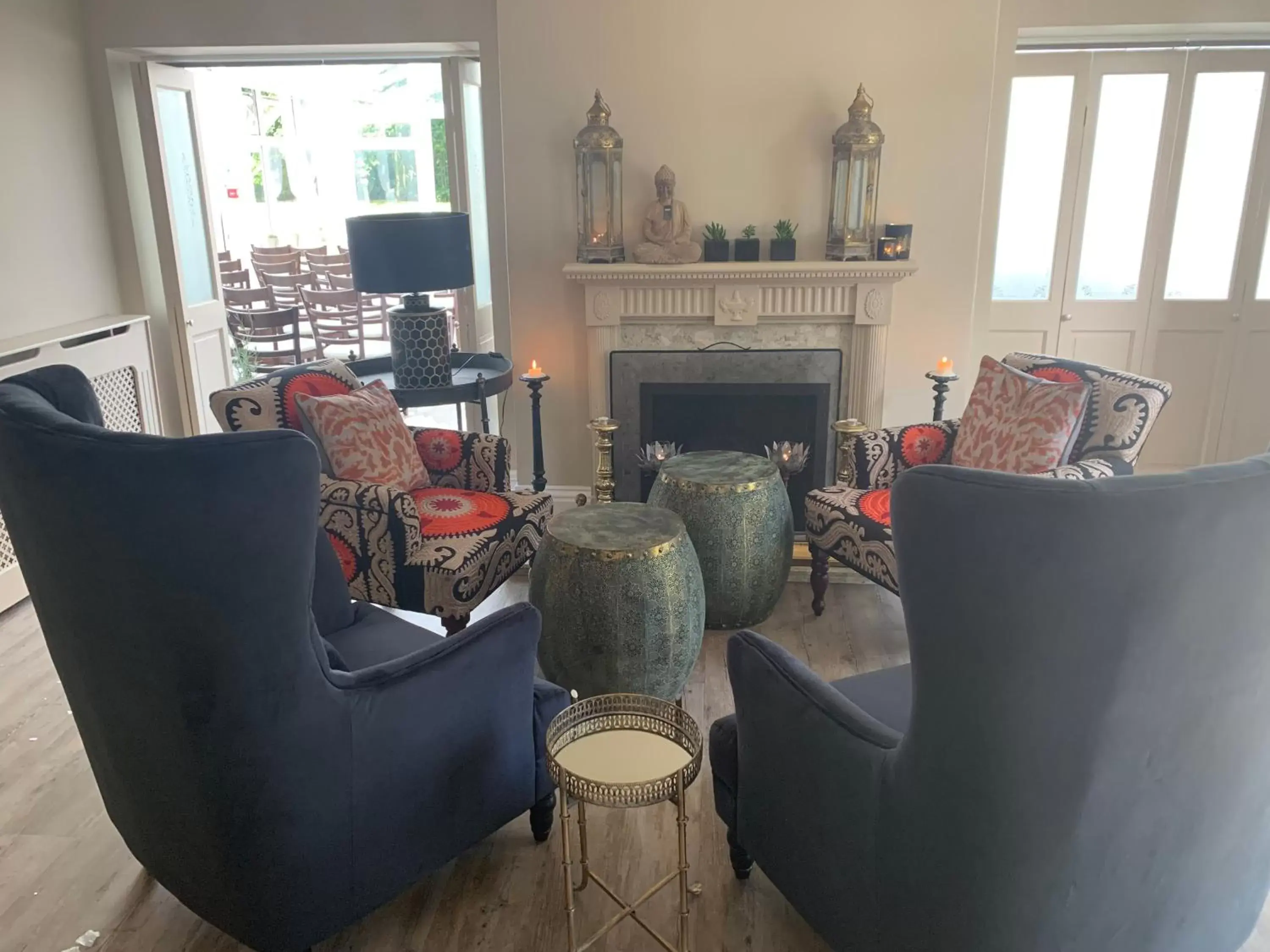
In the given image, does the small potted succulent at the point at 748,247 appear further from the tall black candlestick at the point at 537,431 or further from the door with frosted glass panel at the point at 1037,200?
the door with frosted glass panel at the point at 1037,200

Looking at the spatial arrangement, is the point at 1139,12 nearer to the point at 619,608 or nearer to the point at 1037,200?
the point at 1037,200

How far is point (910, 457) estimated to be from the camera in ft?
9.98

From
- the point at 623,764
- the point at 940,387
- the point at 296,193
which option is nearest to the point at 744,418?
the point at 940,387

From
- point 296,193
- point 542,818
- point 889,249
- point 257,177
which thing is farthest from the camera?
point 296,193

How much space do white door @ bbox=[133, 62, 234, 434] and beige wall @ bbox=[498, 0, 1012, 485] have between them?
5.43ft

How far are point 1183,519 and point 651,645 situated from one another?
1.46 m

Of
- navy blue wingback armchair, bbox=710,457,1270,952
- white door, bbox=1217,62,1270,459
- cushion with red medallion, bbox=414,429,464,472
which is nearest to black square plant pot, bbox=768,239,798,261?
cushion with red medallion, bbox=414,429,464,472

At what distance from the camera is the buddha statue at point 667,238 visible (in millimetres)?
3605

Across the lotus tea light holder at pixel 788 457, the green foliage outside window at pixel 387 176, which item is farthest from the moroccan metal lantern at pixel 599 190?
the green foliage outside window at pixel 387 176

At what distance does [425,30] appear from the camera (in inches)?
143

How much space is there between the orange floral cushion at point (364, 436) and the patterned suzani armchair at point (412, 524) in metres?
0.06

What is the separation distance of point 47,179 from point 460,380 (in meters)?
1.89

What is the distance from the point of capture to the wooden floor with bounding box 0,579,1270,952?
176 centimetres

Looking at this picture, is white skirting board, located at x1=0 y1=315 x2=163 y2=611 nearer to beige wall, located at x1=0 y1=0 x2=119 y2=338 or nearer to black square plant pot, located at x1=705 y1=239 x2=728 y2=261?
beige wall, located at x1=0 y1=0 x2=119 y2=338
